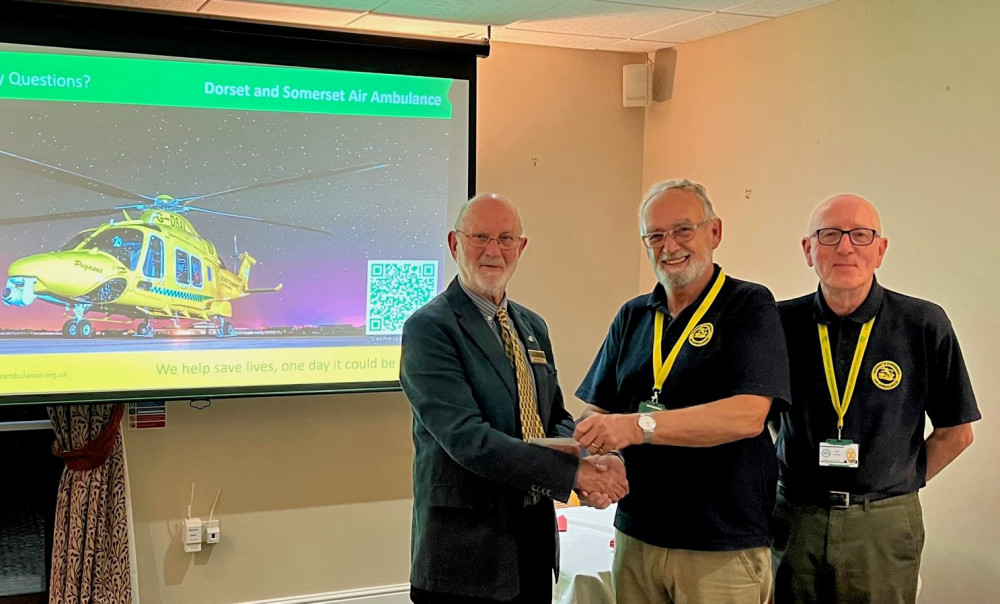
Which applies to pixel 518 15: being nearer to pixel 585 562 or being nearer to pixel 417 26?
pixel 417 26

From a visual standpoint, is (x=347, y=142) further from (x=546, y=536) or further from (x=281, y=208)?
(x=546, y=536)

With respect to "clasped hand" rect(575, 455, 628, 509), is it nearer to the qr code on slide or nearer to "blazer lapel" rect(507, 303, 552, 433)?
"blazer lapel" rect(507, 303, 552, 433)

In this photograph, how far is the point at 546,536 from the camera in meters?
2.23

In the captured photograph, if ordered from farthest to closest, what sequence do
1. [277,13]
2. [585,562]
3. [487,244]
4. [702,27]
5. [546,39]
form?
1. [546,39]
2. [702,27]
3. [277,13]
4. [585,562]
5. [487,244]

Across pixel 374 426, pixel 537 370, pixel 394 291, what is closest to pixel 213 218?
pixel 394 291

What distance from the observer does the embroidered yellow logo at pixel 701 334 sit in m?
2.17

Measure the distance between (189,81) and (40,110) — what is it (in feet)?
1.73

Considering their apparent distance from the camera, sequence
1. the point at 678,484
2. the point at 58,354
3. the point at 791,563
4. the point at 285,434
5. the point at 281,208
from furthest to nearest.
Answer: the point at 285,434, the point at 281,208, the point at 58,354, the point at 791,563, the point at 678,484

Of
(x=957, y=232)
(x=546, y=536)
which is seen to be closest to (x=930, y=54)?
Result: (x=957, y=232)

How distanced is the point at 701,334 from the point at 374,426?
2196 mm

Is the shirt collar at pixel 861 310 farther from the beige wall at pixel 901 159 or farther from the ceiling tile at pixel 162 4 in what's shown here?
the ceiling tile at pixel 162 4

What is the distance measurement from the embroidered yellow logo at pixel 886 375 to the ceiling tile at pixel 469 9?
1.89 m

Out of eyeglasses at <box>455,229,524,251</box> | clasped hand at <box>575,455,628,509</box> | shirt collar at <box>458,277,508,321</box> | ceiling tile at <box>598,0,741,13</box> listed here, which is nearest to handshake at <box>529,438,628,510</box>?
clasped hand at <box>575,455,628,509</box>

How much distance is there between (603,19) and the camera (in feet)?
12.5
